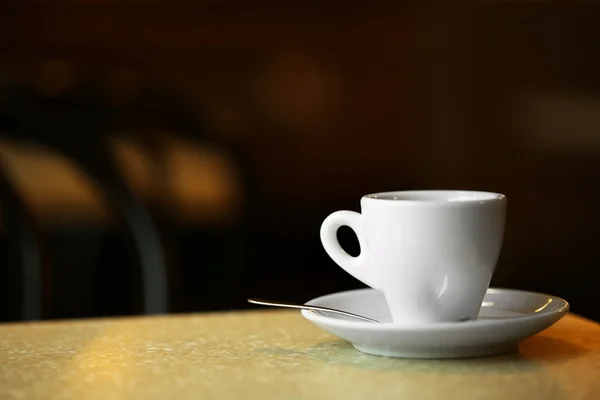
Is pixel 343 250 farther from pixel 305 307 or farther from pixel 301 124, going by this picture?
→ pixel 301 124

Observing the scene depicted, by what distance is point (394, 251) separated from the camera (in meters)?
0.44

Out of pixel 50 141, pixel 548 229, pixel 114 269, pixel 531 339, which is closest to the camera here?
pixel 531 339

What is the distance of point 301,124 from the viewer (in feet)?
6.24

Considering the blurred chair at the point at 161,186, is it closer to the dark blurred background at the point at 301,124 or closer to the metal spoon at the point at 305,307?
the dark blurred background at the point at 301,124

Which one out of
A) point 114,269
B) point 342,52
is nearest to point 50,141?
point 114,269

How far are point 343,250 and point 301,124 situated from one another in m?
1.44

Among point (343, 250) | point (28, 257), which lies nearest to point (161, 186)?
point (28, 257)

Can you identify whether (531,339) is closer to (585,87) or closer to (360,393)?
(360,393)

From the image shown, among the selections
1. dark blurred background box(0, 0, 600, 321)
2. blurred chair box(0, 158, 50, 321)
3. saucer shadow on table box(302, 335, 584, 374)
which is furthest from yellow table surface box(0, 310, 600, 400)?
dark blurred background box(0, 0, 600, 321)

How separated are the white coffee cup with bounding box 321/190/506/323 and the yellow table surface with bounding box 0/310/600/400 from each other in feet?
0.11

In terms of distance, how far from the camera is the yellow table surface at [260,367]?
379 millimetres

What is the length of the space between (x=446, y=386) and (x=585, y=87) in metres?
1.52

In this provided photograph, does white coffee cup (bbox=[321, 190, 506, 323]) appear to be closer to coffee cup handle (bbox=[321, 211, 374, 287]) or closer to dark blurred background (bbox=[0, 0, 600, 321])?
coffee cup handle (bbox=[321, 211, 374, 287])

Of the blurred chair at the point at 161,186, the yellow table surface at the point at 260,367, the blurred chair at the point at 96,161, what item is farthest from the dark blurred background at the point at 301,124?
the yellow table surface at the point at 260,367
